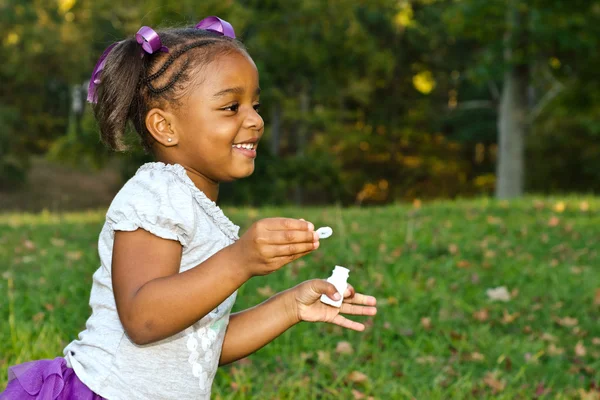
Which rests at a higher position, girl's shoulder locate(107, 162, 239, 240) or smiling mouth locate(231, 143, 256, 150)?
smiling mouth locate(231, 143, 256, 150)

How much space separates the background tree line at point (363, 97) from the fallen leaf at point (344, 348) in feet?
37.5

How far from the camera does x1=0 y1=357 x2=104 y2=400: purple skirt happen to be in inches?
69.5

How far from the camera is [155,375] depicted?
5.76 feet

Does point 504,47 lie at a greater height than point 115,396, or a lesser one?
greater

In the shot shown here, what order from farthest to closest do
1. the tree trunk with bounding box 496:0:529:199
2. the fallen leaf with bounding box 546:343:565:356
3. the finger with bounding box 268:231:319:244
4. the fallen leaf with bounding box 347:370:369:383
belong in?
the tree trunk with bounding box 496:0:529:199
the fallen leaf with bounding box 546:343:565:356
the fallen leaf with bounding box 347:370:369:383
the finger with bounding box 268:231:319:244

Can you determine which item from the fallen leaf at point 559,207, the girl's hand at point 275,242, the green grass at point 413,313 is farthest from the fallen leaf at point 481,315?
the fallen leaf at point 559,207

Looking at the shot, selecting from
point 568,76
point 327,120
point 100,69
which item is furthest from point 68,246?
point 327,120

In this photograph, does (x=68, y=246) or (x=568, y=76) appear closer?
(x=68, y=246)

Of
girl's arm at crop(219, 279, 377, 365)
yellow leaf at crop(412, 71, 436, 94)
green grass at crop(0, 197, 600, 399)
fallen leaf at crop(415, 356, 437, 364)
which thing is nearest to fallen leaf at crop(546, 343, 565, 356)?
green grass at crop(0, 197, 600, 399)

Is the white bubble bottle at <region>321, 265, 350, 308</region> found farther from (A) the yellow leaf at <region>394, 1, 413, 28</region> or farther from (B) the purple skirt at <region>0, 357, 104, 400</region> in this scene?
(A) the yellow leaf at <region>394, 1, 413, 28</region>

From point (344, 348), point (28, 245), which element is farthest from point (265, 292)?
point (28, 245)

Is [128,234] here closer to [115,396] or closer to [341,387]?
[115,396]

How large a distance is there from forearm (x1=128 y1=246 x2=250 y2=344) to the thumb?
282mm

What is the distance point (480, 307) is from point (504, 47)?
416 inches
